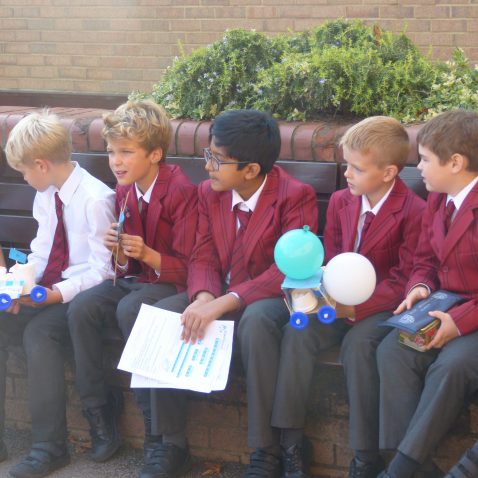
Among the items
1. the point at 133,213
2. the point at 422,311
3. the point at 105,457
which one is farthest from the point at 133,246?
the point at 422,311

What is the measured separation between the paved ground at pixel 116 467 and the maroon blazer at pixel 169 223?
0.78 meters

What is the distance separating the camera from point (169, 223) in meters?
4.12

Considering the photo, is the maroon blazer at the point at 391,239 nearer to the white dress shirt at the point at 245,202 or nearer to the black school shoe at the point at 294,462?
the white dress shirt at the point at 245,202

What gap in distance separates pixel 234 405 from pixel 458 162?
138 centimetres

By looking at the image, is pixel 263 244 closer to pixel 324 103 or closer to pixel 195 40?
pixel 324 103

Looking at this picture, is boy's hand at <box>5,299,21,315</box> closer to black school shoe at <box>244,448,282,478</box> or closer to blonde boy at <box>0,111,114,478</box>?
blonde boy at <box>0,111,114,478</box>

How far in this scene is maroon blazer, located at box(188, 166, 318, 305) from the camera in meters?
3.76

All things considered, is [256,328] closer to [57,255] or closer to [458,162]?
[458,162]

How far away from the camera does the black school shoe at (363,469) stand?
3420 mm

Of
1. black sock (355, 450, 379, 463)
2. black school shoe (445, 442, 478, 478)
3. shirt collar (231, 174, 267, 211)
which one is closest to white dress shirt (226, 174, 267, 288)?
shirt collar (231, 174, 267, 211)

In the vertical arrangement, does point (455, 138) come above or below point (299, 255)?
above

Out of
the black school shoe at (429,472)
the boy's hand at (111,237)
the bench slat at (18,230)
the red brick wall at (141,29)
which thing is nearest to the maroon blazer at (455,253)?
the black school shoe at (429,472)

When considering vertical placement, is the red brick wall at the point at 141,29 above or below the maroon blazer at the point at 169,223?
above

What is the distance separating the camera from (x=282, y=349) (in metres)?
3.53
